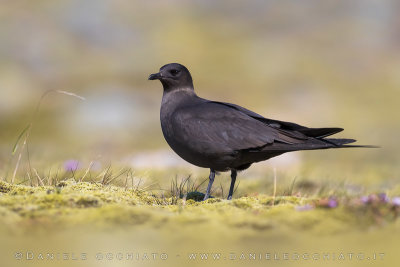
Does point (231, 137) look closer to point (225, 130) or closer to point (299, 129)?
point (225, 130)

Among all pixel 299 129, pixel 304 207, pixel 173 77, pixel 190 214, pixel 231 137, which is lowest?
pixel 190 214

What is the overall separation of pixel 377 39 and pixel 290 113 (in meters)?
28.0

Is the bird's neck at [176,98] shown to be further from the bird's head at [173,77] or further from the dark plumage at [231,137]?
the dark plumage at [231,137]

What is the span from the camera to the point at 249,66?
1571 inches

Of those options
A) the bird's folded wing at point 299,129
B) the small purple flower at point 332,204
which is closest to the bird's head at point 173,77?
the bird's folded wing at point 299,129

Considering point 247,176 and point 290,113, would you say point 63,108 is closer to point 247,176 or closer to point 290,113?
point 290,113

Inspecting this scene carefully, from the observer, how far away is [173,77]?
7.32 metres

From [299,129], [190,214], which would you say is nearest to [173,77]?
[299,129]

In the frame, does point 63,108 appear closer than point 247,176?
No

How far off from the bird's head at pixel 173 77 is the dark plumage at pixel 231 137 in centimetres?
78

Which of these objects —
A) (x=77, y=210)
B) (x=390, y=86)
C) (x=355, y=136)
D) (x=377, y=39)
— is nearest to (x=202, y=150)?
(x=77, y=210)

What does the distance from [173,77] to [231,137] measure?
1.58 metres

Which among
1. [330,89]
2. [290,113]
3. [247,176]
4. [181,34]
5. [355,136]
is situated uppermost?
[181,34]

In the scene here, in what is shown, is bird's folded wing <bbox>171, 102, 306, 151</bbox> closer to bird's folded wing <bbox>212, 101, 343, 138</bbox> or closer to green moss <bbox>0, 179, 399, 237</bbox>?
bird's folded wing <bbox>212, 101, 343, 138</bbox>
